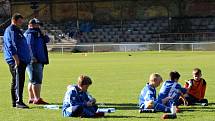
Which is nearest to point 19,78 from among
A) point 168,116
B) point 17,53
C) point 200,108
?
point 17,53

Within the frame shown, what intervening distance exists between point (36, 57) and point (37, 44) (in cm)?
31

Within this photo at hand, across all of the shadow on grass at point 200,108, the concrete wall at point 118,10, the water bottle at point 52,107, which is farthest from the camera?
the concrete wall at point 118,10

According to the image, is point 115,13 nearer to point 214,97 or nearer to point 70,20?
point 70,20

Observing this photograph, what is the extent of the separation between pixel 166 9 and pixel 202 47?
13801 millimetres

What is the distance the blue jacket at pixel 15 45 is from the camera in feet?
40.1

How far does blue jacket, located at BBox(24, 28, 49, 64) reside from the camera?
13280mm

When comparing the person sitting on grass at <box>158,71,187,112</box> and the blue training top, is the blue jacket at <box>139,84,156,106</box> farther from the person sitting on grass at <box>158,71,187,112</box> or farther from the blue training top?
the blue training top

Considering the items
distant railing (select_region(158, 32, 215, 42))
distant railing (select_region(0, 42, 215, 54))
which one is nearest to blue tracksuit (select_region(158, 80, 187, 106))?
distant railing (select_region(0, 42, 215, 54))

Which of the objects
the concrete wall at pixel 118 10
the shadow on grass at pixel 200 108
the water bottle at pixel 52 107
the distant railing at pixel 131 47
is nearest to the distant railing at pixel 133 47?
the distant railing at pixel 131 47

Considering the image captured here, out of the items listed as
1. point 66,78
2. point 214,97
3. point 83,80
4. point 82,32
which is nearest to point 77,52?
point 82,32

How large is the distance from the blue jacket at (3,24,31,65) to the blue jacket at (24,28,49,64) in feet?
2.63

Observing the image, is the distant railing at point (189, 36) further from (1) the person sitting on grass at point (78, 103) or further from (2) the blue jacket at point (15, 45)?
(1) the person sitting on grass at point (78, 103)

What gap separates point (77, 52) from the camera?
51.7m

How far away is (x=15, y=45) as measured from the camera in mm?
12180
